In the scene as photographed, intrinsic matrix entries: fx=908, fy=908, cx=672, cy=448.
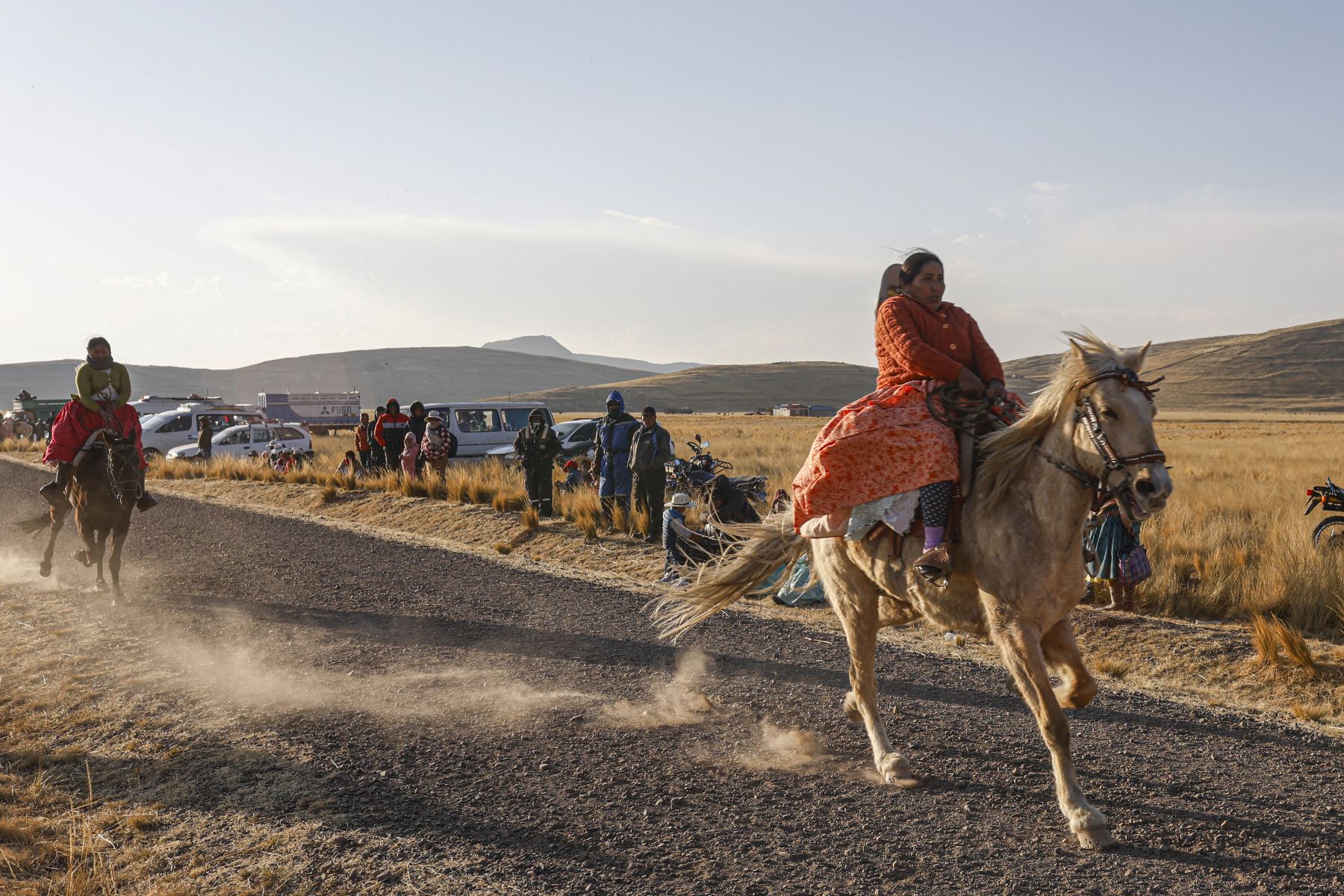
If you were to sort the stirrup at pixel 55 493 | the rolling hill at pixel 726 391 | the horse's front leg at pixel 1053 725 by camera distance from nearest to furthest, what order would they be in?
the horse's front leg at pixel 1053 725
the stirrup at pixel 55 493
the rolling hill at pixel 726 391

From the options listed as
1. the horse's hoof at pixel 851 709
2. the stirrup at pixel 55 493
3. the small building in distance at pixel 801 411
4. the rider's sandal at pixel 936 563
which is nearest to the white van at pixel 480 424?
the stirrup at pixel 55 493

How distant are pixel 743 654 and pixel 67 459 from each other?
24.9 ft

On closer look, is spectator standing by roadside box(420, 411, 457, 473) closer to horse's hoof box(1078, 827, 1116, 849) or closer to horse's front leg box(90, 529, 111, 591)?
horse's front leg box(90, 529, 111, 591)

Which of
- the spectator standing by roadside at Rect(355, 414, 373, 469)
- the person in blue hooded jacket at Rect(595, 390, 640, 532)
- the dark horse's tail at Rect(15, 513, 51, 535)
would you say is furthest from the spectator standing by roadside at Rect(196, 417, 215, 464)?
the person in blue hooded jacket at Rect(595, 390, 640, 532)

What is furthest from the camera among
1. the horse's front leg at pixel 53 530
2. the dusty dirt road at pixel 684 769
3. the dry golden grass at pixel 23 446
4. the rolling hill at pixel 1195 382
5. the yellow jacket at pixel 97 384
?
the rolling hill at pixel 1195 382

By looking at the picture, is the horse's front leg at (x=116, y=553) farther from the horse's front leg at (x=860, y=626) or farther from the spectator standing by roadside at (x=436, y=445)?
the spectator standing by roadside at (x=436, y=445)

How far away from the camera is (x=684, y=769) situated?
472 centimetres

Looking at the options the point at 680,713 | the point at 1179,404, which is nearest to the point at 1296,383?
the point at 1179,404

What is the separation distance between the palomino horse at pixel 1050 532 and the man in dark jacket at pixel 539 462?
11.1 meters

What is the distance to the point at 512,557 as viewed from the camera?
41.1ft

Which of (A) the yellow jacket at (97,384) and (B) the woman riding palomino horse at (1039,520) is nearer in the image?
(B) the woman riding palomino horse at (1039,520)

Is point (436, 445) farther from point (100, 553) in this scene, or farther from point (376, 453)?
point (100, 553)

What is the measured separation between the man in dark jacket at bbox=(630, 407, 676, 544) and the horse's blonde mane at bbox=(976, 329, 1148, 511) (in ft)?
28.4

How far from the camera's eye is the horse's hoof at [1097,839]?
3.76 m
